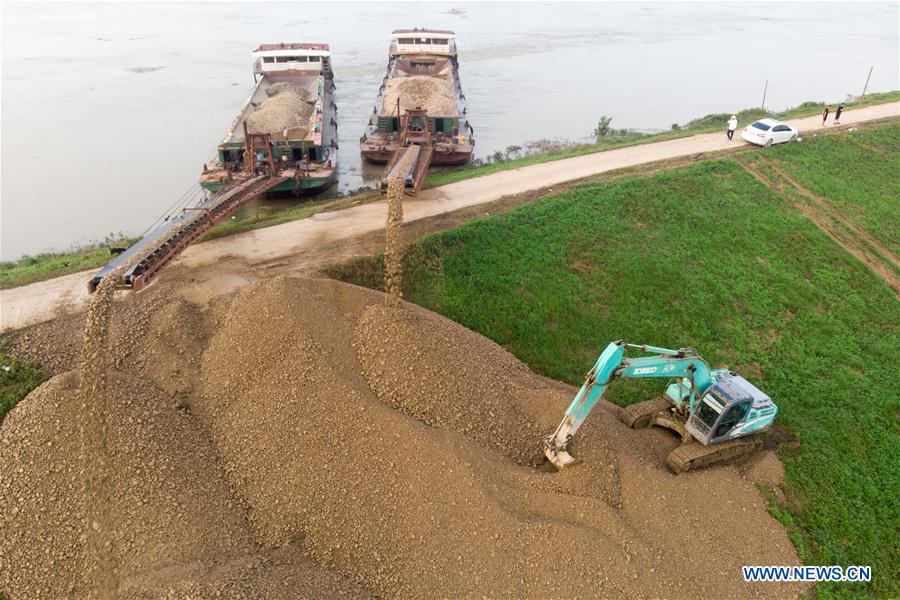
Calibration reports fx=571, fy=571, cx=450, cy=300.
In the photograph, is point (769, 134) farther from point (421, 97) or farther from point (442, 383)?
point (442, 383)

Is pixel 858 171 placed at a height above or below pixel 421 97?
below

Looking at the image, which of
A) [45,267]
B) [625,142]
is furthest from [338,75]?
[45,267]

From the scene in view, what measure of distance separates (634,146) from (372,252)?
16559mm

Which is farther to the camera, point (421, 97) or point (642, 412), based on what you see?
point (421, 97)

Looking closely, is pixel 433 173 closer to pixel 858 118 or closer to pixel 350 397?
pixel 350 397

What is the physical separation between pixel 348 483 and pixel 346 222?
1127 cm

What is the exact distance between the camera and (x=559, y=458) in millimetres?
10844

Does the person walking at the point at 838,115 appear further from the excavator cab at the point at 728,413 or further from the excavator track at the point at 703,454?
the excavator track at the point at 703,454

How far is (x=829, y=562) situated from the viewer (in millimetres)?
10438

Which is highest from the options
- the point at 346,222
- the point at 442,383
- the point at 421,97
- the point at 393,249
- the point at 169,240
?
the point at 421,97

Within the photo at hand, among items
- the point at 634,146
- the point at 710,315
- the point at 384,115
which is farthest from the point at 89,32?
the point at 710,315

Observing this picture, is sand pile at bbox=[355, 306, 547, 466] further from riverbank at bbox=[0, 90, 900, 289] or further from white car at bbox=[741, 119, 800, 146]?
white car at bbox=[741, 119, 800, 146]

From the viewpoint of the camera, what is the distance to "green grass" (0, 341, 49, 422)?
11.6m

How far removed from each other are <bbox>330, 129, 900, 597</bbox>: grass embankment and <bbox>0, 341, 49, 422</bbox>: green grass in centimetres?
753
